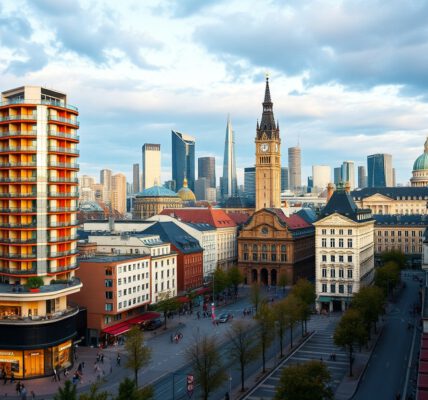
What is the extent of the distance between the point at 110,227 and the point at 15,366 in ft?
248

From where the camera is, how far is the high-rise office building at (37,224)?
8069 centimetres

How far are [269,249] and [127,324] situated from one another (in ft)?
233

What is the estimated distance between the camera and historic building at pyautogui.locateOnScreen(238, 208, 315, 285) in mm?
164375

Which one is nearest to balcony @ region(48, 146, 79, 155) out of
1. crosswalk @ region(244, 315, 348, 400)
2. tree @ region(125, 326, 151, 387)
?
tree @ region(125, 326, 151, 387)

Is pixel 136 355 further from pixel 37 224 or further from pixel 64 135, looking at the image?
pixel 64 135

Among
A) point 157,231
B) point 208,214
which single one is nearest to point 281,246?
point 208,214

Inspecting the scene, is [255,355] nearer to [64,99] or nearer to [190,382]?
[190,382]

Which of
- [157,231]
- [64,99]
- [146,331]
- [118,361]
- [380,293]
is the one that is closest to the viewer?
[118,361]

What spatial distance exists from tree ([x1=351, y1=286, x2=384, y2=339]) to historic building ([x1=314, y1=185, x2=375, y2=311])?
26.0m

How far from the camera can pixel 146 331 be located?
4210 inches

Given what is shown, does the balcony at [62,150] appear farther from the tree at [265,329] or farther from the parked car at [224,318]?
the parked car at [224,318]

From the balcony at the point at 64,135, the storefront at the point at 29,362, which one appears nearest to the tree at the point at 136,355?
the storefront at the point at 29,362

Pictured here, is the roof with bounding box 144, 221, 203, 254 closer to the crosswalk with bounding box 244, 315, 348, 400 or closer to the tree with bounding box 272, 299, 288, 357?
the crosswalk with bounding box 244, 315, 348, 400

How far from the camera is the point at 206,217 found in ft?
586
